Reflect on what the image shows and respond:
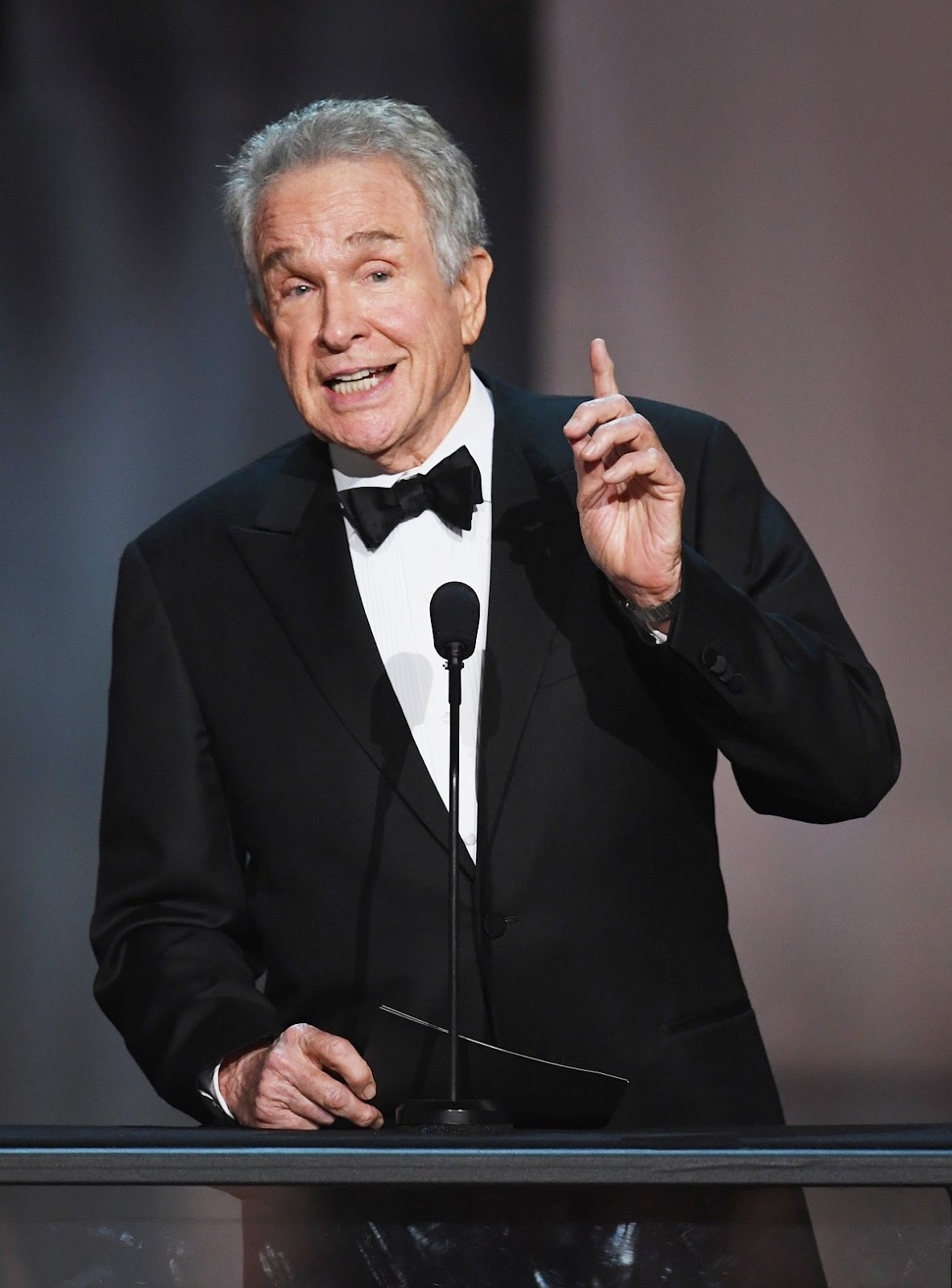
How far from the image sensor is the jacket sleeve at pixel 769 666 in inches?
60.2

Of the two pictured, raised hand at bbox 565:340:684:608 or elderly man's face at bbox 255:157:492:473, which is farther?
elderly man's face at bbox 255:157:492:473

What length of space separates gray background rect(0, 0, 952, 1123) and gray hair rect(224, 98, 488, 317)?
52.5 inches

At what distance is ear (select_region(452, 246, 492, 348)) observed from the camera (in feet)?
6.30

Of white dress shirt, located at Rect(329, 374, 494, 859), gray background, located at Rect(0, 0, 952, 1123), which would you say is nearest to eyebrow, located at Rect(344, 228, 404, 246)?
white dress shirt, located at Rect(329, 374, 494, 859)

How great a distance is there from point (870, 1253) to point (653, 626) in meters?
0.69

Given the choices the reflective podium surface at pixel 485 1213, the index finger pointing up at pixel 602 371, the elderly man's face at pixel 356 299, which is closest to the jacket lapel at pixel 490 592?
the elderly man's face at pixel 356 299

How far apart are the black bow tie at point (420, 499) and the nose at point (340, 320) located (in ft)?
0.57

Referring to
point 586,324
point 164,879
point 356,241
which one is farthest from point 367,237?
point 586,324

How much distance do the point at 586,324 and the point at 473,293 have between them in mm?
1339

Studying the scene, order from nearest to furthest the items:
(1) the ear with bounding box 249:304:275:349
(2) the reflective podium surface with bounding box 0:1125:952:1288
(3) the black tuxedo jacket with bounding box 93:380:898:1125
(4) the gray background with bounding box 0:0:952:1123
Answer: (2) the reflective podium surface with bounding box 0:1125:952:1288 → (3) the black tuxedo jacket with bounding box 93:380:898:1125 → (1) the ear with bounding box 249:304:275:349 → (4) the gray background with bounding box 0:0:952:1123

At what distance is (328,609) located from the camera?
6.05ft

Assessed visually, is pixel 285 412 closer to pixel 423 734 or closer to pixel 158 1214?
pixel 423 734

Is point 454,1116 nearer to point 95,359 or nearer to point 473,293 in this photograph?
point 473,293

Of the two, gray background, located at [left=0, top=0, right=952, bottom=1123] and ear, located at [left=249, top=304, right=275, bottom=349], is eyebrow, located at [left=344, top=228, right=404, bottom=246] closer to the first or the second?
ear, located at [left=249, top=304, right=275, bottom=349]
